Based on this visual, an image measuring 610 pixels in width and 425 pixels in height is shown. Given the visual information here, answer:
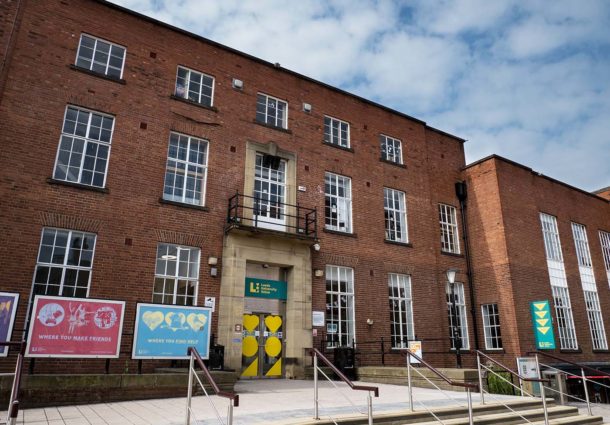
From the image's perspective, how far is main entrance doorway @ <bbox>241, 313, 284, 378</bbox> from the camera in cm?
1309

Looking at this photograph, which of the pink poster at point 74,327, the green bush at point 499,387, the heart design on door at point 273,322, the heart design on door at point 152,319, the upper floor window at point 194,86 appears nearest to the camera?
the pink poster at point 74,327

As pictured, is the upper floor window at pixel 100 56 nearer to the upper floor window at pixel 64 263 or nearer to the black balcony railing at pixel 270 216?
the upper floor window at pixel 64 263

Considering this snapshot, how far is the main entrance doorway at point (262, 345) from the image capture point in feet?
43.0

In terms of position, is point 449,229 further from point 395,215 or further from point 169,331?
point 169,331

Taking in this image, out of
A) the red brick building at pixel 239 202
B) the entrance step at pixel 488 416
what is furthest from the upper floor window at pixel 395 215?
the entrance step at pixel 488 416

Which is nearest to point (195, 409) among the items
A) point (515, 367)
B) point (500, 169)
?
point (515, 367)

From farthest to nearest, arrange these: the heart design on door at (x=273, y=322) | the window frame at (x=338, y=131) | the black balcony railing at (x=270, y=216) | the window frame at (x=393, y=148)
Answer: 1. the window frame at (x=393, y=148)
2. the window frame at (x=338, y=131)
3. the heart design on door at (x=273, y=322)
4. the black balcony railing at (x=270, y=216)

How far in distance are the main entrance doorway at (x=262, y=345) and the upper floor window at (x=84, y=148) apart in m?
5.66

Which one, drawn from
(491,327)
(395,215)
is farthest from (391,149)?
(491,327)

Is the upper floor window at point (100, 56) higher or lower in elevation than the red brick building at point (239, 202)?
higher

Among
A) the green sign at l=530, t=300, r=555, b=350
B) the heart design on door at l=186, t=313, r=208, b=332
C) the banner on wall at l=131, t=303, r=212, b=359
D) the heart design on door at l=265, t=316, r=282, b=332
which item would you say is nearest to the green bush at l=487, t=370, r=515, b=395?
the green sign at l=530, t=300, r=555, b=350

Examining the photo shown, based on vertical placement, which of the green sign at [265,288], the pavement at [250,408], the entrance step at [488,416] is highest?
the green sign at [265,288]

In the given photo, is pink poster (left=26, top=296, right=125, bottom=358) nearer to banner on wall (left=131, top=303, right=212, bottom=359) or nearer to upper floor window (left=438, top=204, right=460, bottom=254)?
banner on wall (left=131, top=303, right=212, bottom=359)

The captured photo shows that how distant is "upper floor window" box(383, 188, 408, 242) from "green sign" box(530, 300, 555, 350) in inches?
209
